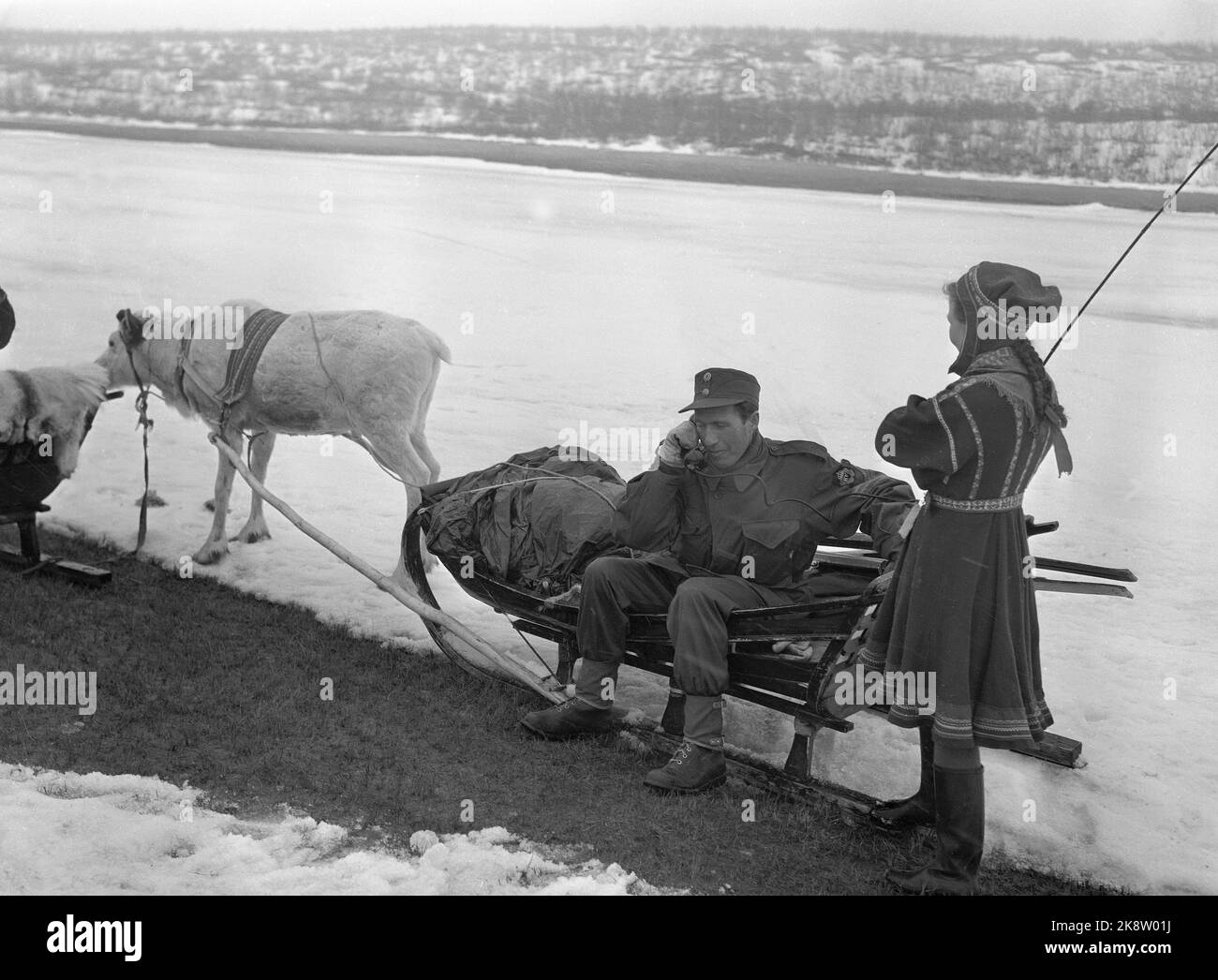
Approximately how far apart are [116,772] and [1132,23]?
31.7 feet

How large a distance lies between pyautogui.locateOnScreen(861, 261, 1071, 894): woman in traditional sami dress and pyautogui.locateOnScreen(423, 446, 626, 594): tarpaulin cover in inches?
69.5

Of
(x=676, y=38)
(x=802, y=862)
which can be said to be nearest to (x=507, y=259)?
(x=676, y=38)

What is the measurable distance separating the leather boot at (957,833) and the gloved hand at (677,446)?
1.54 m

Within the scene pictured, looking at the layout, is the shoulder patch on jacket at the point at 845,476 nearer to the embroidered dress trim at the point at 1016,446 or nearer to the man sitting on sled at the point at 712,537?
the man sitting on sled at the point at 712,537

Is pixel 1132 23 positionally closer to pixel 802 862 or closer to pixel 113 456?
pixel 802 862

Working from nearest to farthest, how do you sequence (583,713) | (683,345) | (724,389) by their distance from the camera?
(724,389)
(583,713)
(683,345)

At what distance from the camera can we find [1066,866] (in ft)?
13.0

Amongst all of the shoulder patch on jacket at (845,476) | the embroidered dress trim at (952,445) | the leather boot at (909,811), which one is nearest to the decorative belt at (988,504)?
the embroidered dress trim at (952,445)

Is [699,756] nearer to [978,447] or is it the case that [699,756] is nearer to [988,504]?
[988,504]

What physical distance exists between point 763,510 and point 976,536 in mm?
1132

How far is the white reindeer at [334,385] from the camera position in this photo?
6.66 m

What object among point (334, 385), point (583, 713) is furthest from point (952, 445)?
point (334, 385)

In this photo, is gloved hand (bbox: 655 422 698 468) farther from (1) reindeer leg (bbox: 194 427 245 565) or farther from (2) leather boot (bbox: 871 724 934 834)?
(1) reindeer leg (bbox: 194 427 245 565)

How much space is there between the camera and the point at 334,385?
6.66 meters
